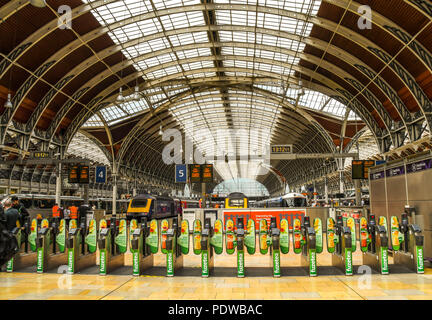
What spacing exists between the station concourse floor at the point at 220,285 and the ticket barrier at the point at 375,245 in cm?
38

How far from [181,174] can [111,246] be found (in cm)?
1941

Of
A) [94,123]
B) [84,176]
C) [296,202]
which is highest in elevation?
[94,123]

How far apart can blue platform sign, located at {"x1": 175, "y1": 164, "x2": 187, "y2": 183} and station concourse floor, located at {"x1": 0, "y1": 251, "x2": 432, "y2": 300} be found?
19.4m

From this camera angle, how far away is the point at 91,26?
2422 cm

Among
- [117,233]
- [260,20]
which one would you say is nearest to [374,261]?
[117,233]

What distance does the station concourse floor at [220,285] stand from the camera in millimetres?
7414

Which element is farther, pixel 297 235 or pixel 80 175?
pixel 80 175

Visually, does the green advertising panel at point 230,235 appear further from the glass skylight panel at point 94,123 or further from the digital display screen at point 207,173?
the glass skylight panel at point 94,123

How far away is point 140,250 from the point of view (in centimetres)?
1013

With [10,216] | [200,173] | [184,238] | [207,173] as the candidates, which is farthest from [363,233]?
[200,173]

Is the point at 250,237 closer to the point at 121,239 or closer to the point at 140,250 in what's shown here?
the point at 140,250

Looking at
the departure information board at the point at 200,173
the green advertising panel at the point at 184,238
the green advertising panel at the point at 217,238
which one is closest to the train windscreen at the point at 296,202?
the departure information board at the point at 200,173

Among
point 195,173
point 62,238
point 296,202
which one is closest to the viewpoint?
point 62,238

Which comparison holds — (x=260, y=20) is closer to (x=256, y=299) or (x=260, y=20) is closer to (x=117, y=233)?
(x=117, y=233)
